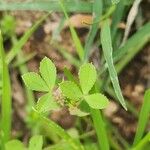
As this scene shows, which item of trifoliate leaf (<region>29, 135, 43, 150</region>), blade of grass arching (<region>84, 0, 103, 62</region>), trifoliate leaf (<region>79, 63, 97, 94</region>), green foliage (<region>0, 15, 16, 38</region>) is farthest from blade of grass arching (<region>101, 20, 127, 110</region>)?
green foliage (<region>0, 15, 16, 38</region>)

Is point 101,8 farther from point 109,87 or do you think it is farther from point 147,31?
point 109,87

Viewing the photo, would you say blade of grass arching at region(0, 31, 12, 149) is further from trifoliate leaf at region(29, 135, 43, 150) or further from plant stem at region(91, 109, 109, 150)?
plant stem at region(91, 109, 109, 150)

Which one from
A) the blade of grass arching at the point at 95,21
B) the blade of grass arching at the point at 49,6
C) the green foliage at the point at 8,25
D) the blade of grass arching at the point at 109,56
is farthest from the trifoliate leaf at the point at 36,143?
the green foliage at the point at 8,25

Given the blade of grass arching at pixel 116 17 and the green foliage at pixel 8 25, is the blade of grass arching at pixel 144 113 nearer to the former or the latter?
the blade of grass arching at pixel 116 17

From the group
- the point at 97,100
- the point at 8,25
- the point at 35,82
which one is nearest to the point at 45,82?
the point at 35,82

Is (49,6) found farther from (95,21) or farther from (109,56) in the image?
(109,56)
